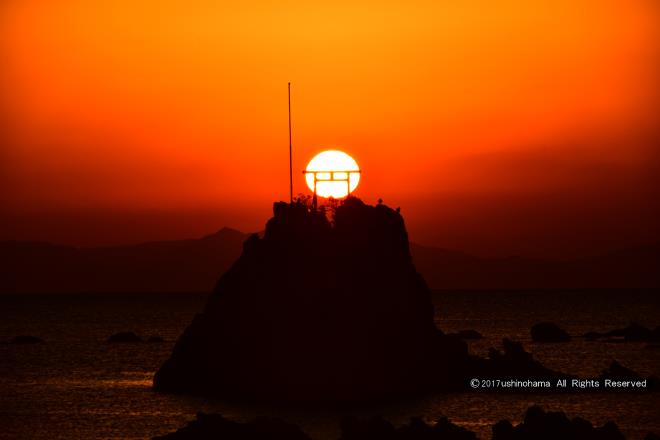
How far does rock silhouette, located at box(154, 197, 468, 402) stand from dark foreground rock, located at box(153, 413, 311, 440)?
2062 centimetres

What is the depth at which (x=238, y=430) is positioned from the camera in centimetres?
4766

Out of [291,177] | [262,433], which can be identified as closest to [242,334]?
[291,177]

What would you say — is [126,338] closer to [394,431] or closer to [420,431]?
[420,431]

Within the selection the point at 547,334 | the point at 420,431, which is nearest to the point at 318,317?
the point at 420,431

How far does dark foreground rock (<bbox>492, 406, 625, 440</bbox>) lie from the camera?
4697 cm

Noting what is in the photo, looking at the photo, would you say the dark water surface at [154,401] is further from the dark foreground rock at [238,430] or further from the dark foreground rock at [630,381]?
the dark foreground rock at [238,430]

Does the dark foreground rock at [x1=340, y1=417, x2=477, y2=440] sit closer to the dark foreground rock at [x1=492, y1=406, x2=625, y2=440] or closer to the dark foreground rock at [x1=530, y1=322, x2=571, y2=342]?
the dark foreground rock at [x1=492, y1=406, x2=625, y2=440]

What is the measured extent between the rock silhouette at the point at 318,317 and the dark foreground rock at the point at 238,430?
67.6ft

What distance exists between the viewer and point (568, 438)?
4656cm

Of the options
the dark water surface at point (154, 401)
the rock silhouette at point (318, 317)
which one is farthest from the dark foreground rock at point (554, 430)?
the rock silhouette at point (318, 317)

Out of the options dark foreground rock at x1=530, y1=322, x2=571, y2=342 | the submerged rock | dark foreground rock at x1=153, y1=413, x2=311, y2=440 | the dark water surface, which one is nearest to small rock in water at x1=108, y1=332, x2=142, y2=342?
the dark water surface

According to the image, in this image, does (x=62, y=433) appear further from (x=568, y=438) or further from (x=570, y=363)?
(x=570, y=363)

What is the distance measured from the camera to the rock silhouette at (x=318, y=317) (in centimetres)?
6975

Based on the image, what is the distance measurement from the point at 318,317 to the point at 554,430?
80.7ft
